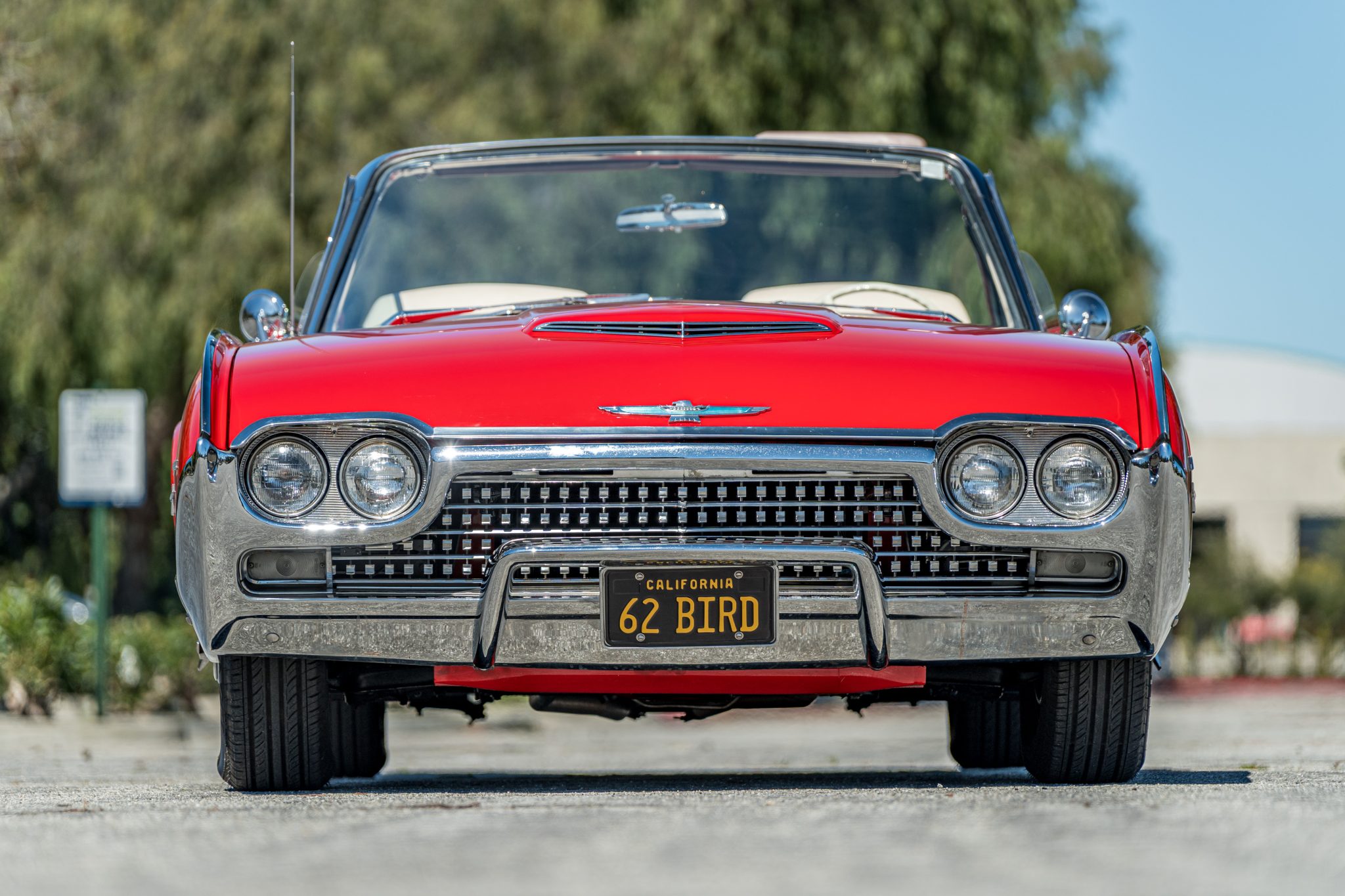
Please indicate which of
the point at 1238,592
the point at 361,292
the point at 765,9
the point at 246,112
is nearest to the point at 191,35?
the point at 246,112

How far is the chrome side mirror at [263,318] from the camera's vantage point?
18.2ft

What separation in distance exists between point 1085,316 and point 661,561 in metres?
1.75

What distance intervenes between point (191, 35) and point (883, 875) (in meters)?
16.3

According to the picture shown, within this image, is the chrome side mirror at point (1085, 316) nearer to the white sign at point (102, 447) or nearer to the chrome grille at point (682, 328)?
the chrome grille at point (682, 328)

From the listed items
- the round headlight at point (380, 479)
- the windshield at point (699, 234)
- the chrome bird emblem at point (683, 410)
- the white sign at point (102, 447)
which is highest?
the windshield at point (699, 234)

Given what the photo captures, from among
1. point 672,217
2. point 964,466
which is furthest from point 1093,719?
point 672,217

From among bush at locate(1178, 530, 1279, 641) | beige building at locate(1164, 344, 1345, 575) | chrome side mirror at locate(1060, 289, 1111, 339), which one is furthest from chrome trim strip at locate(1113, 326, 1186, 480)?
beige building at locate(1164, 344, 1345, 575)

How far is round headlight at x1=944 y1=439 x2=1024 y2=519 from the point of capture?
178 inches

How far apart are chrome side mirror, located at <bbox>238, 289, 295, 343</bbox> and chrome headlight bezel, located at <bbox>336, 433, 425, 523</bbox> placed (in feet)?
3.49

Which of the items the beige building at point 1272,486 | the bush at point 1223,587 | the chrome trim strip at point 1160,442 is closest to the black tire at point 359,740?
the chrome trim strip at point 1160,442

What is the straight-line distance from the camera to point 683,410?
450 centimetres

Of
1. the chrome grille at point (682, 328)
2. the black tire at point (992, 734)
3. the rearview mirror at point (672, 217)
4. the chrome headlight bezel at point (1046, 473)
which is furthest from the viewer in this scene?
the black tire at point (992, 734)

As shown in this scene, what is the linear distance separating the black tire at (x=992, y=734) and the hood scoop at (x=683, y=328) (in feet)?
6.09

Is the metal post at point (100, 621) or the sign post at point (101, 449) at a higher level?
the sign post at point (101, 449)
